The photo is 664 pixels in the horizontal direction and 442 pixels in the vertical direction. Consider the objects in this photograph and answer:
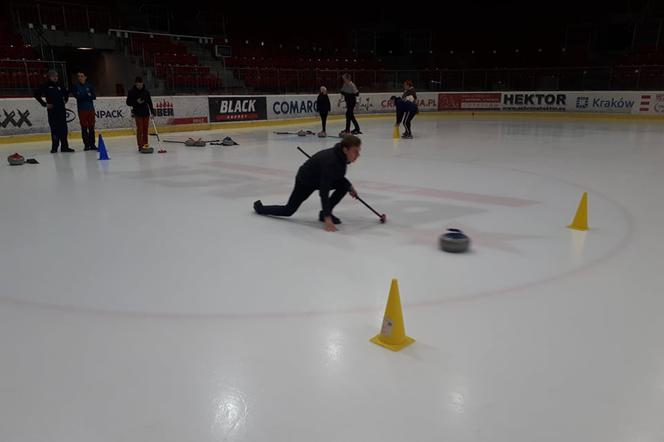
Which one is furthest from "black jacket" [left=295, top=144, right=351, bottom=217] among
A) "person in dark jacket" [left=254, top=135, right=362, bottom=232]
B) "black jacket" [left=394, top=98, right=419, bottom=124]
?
"black jacket" [left=394, top=98, right=419, bottom=124]

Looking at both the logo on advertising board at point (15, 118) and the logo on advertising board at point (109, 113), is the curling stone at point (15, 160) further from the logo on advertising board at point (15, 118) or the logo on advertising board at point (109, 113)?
the logo on advertising board at point (109, 113)

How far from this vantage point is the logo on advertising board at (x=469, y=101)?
77.2 feet

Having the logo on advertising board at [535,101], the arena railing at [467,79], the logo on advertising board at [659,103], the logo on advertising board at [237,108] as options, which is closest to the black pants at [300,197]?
the logo on advertising board at [237,108]

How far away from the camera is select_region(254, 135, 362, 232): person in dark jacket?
4895mm

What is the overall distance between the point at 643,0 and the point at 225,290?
95.1 feet

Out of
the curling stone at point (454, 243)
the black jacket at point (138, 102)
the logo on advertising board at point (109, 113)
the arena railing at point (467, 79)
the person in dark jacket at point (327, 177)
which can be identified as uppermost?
the arena railing at point (467, 79)

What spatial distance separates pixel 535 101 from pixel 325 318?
72.3 ft

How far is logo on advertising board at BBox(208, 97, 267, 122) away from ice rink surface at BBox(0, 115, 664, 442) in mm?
10727

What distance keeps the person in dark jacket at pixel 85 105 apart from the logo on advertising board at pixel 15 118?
2474 millimetres

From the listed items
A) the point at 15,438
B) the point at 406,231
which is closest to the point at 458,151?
the point at 406,231

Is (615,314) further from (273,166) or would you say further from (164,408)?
(273,166)

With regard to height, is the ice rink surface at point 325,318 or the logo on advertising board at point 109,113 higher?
the logo on advertising board at point 109,113

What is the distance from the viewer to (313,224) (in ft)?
18.5

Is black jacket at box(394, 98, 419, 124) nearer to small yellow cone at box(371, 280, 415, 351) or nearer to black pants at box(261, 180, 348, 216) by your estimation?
black pants at box(261, 180, 348, 216)
